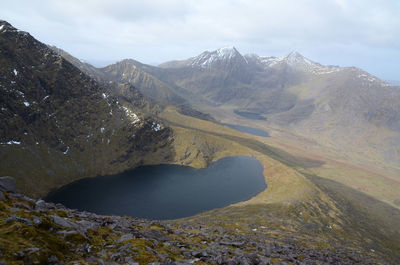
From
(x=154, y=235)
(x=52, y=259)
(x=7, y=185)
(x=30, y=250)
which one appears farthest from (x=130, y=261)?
(x=7, y=185)

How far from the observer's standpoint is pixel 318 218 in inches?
5433

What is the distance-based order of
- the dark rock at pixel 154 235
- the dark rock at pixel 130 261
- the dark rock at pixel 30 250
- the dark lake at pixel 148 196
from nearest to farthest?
the dark rock at pixel 30 250 < the dark rock at pixel 130 261 < the dark rock at pixel 154 235 < the dark lake at pixel 148 196

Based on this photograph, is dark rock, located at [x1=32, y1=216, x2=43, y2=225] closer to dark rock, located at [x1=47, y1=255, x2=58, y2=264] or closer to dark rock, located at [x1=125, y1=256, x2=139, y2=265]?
dark rock, located at [x1=47, y1=255, x2=58, y2=264]

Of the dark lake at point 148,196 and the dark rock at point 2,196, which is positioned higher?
the dark rock at point 2,196

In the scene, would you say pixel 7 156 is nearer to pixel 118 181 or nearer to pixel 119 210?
pixel 118 181

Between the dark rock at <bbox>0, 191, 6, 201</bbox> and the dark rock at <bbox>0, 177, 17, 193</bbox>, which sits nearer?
the dark rock at <bbox>0, 191, 6, 201</bbox>

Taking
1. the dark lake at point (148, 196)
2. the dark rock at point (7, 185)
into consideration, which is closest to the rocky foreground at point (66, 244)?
the dark rock at point (7, 185)

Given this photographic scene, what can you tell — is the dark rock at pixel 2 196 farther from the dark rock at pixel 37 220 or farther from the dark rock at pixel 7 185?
the dark rock at pixel 37 220

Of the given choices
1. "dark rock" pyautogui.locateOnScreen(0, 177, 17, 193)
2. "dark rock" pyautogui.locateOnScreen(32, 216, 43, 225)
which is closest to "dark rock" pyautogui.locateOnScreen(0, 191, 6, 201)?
"dark rock" pyautogui.locateOnScreen(0, 177, 17, 193)

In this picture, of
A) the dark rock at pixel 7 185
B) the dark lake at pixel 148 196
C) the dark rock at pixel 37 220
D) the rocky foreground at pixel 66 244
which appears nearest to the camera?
the rocky foreground at pixel 66 244

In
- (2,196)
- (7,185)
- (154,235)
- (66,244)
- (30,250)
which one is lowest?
(154,235)

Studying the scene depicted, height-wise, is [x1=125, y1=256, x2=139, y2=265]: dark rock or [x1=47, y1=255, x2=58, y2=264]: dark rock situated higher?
[x1=47, y1=255, x2=58, y2=264]: dark rock

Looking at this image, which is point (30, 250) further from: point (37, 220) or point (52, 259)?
point (37, 220)

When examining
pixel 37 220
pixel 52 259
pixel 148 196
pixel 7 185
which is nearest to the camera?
pixel 52 259
